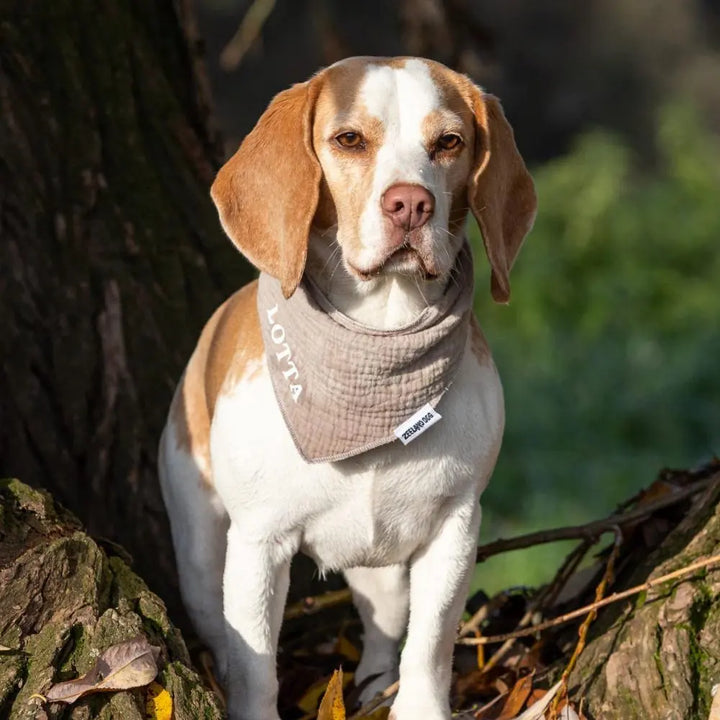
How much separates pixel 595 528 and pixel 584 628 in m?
0.47

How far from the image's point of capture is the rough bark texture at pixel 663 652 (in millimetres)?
3211

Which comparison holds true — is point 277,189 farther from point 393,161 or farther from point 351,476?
point 351,476

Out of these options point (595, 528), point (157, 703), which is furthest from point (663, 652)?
point (157, 703)

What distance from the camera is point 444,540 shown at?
3.38 meters

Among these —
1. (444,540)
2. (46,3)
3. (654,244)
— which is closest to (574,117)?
(654,244)

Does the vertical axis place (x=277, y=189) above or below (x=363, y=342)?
above

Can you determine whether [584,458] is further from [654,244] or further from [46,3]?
[46,3]

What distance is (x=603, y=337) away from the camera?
8578 millimetres

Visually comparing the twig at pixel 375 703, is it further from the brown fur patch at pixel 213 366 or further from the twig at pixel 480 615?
the brown fur patch at pixel 213 366

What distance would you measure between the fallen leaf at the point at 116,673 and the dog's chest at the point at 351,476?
502mm

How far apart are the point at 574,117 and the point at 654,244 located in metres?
3.05

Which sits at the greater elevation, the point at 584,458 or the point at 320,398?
the point at 320,398

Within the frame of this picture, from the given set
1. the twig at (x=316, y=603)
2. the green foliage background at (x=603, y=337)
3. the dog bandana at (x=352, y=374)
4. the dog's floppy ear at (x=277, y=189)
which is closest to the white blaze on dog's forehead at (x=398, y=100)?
the dog's floppy ear at (x=277, y=189)

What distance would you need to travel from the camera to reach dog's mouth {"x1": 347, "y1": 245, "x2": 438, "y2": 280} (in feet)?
10.2
